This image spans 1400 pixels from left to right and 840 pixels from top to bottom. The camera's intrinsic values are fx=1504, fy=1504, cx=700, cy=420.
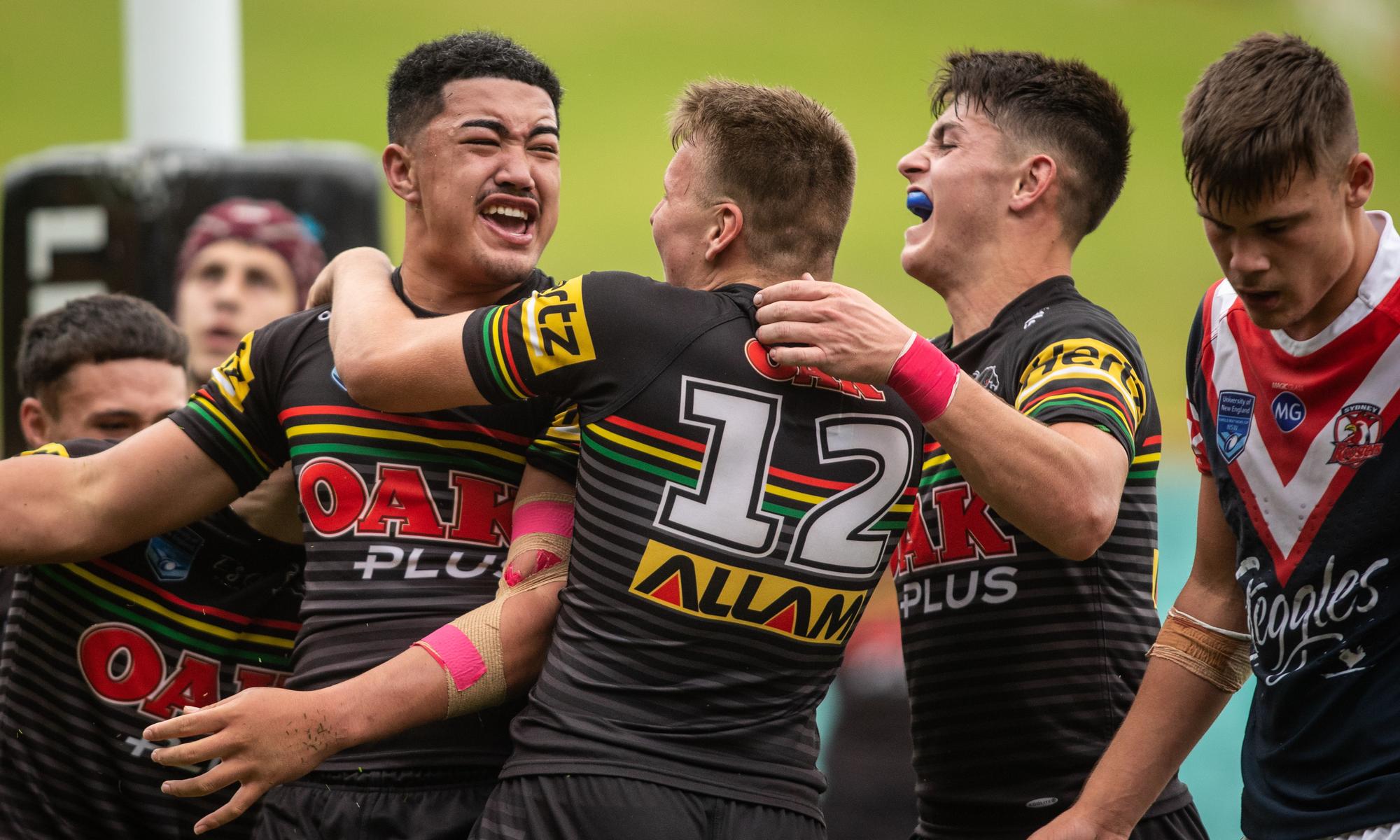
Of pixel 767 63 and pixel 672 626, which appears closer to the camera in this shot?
pixel 672 626

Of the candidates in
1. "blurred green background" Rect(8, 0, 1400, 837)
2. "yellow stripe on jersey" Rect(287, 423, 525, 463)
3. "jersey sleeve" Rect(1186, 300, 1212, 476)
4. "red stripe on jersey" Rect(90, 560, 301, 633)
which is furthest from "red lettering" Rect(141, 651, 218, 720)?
"blurred green background" Rect(8, 0, 1400, 837)

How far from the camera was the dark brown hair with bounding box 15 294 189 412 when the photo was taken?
4137mm

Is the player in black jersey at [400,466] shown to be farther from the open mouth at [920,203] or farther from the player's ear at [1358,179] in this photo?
the player's ear at [1358,179]

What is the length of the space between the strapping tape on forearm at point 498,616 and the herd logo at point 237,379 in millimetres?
669

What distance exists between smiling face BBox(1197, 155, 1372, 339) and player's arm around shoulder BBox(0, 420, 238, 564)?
2.06 metres

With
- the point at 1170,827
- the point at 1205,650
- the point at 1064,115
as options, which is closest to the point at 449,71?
the point at 1064,115

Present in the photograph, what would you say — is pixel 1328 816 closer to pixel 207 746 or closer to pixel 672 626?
pixel 672 626

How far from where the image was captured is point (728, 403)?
2.64 m

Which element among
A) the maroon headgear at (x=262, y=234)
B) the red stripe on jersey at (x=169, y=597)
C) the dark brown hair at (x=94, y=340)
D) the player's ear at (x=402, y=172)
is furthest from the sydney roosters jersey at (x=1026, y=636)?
the maroon headgear at (x=262, y=234)

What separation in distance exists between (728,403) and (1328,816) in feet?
4.15

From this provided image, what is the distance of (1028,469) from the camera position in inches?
105

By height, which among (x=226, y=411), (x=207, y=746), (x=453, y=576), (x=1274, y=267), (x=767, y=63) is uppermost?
(x=767, y=63)

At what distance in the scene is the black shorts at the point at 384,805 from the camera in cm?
284

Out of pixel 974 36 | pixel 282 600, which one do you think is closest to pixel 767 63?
pixel 974 36
